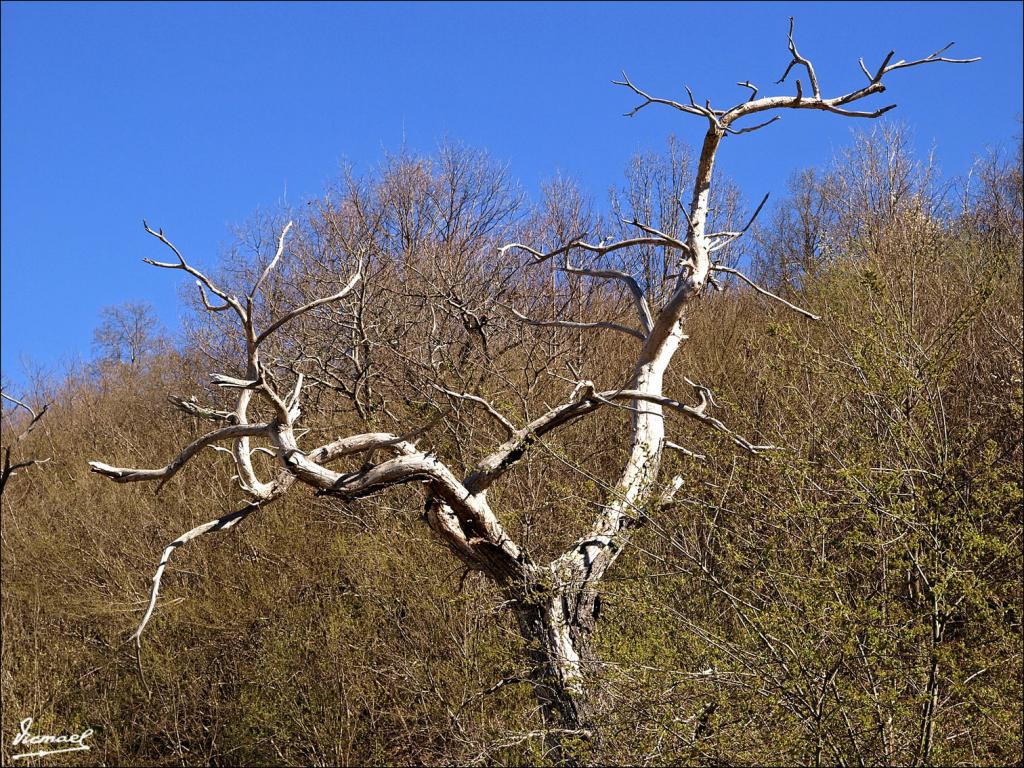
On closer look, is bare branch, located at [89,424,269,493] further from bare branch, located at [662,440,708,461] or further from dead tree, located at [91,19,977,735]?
bare branch, located at [662,440,708,461]

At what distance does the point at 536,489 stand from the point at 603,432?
4.25ft

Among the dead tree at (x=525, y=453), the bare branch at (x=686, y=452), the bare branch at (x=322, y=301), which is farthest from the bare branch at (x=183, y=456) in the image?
the bare branch at (x=686, y=452)

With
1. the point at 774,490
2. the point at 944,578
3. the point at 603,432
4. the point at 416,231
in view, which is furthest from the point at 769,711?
the point at 416,231

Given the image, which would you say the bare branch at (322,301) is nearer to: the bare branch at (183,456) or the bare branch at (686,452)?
the bare branch at (183,456)

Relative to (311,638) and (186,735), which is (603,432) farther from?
(186,735)

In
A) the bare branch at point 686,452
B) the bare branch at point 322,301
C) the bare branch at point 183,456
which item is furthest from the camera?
the bare branch at point 183,456

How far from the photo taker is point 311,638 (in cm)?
1074

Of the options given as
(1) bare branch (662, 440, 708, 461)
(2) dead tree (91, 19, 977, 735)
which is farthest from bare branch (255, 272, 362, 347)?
(1) bare branch (662, 440, 708, 461)

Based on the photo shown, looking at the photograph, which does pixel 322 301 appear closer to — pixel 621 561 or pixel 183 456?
pixel 183 456

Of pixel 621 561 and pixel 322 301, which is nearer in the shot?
pixel 322 301

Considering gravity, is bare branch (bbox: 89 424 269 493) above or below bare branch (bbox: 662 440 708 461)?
above

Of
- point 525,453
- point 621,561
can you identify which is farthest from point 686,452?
point 621,561

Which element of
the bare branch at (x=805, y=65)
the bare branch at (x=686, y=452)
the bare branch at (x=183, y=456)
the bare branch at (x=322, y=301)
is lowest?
the bare branch at (x=686, y=452)

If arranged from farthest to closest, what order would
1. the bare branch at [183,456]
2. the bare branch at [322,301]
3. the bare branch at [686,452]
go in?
the bare branch at [183,456] < the bare branch at [686,452] < the bare branch at [322,301]
